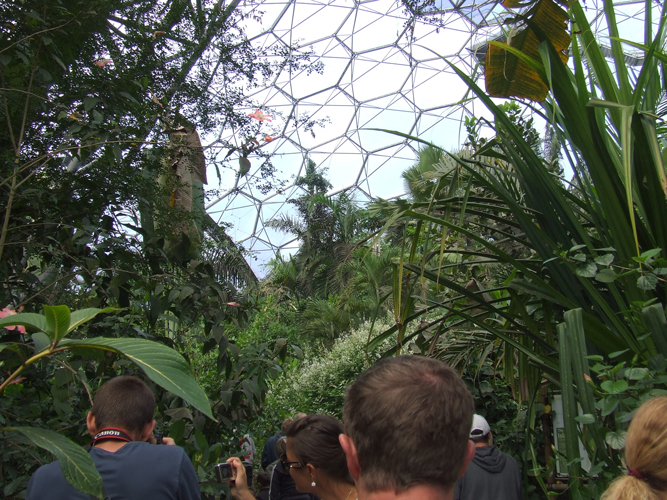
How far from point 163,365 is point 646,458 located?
105cm

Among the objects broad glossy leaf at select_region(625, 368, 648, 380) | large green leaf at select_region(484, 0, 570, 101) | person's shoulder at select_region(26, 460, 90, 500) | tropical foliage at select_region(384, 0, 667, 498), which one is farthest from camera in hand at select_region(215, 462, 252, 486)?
large green leaf at select_region(484, 0, 570, 101)

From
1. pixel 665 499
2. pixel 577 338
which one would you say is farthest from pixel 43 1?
pixel 665 499

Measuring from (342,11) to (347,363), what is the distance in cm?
2005

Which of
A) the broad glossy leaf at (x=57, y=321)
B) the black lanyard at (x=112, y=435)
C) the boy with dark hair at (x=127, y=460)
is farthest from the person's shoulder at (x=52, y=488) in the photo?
the broad glossy leaf at (x=57, y=321)

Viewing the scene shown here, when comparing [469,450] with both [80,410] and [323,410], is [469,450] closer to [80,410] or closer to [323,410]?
[80,410]

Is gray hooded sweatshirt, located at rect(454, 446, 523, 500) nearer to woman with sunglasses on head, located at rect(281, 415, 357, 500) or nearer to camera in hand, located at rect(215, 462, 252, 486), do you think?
woman with sunglasses on head, located at rect(281, 415, 357, 500)

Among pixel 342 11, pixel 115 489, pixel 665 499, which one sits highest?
pixel 342 11

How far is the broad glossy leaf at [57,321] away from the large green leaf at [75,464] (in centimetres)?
19

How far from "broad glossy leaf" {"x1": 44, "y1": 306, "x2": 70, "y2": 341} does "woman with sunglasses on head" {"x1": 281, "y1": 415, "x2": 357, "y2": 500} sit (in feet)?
4.59

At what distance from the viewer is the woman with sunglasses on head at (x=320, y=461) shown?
203cm

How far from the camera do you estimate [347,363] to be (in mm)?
8508

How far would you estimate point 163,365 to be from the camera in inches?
31.2

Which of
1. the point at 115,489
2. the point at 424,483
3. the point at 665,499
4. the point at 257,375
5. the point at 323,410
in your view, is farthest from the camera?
the point at 323,410

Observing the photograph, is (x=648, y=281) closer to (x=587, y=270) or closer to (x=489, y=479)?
(x=587, y=270)
